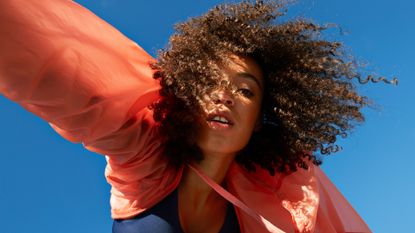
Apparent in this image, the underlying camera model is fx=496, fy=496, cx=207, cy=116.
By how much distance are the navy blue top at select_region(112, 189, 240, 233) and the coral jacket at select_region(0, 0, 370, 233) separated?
0.04m

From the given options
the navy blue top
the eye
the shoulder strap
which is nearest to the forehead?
the eye

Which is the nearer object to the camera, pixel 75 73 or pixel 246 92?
pixel 75 73

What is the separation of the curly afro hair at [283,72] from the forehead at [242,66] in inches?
1.6

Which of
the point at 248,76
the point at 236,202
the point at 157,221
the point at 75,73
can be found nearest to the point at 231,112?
the point at 248,76

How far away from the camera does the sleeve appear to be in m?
1.82

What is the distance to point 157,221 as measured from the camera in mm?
2686

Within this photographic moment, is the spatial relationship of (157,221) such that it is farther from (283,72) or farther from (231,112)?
(283,72)

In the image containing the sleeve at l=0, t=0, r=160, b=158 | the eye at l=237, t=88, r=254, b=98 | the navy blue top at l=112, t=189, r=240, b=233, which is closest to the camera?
the sleeve at l=0, t=0, r=160, b=158

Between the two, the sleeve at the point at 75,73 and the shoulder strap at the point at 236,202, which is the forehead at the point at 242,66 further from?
the shoulder strap at the point at 236,202

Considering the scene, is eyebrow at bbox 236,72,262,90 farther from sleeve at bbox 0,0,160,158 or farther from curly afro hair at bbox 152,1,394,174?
sleeve at bbox 0,0,160,158

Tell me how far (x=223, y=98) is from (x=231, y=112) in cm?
10

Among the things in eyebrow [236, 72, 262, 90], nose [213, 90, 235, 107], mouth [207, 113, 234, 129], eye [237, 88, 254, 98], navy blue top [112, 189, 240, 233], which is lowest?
navy blue top [112, 189, 240, 233]

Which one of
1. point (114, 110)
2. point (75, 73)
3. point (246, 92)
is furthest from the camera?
point (246, 92)

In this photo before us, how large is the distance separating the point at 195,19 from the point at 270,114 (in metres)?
0.78
